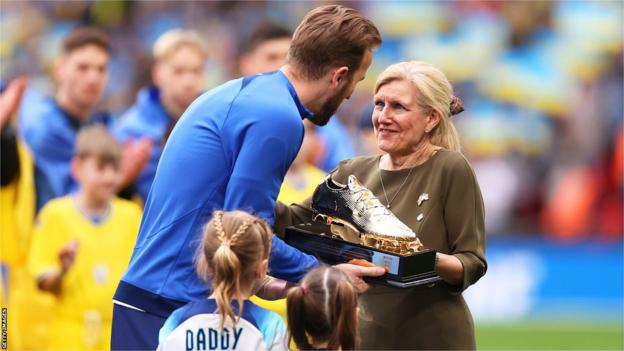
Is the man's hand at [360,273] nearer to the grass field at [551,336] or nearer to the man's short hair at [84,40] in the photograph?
the man's short hair at [84,40]

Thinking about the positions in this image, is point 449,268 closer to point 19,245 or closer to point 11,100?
point 11,100

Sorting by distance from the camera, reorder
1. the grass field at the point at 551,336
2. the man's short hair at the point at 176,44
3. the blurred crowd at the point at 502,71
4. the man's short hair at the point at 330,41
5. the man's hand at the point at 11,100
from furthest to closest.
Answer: the blurred crowd at the point at 502,71 → the grass field at the point at 551,336 → the man's short hair at the point at 176,44 → the man's hand at the point at 11,100 → the man's short hair at the point at 330,41

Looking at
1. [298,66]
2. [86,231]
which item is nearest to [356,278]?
[298,66]

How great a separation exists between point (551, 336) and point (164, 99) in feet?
15.5

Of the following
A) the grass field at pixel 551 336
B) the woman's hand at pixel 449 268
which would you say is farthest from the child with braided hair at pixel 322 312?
the grass field at pixel 551 336

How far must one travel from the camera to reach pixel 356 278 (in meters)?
4.05

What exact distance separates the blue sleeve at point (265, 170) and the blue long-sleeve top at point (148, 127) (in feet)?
13.9

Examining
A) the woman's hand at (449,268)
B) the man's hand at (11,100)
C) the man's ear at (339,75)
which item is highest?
the man's hand at (11,100)

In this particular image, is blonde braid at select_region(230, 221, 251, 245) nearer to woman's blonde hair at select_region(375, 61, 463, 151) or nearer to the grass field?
woman's blonde hair at select_region(375, 61, 463, 151)

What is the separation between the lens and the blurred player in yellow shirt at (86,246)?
24.8 ft

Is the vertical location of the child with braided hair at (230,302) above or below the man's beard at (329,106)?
below

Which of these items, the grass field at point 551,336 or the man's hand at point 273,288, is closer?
the man's hand at point 273,288

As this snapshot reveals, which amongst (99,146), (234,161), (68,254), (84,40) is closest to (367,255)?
(234,161)

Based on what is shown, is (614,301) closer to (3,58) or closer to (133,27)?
(133,27)
